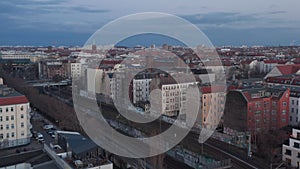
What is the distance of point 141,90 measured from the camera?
812 centimetres

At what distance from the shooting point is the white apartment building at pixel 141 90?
8.09 meters

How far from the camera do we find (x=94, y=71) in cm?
923

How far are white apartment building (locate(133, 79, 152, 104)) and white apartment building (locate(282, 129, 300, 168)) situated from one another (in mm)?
4206

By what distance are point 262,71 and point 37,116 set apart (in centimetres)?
941

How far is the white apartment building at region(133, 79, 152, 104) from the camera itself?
26.5 feet

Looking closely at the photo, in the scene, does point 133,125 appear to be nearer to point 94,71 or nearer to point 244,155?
point 244,155

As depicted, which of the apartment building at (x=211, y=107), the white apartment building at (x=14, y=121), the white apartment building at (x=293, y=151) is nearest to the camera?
the white apartment building at (x=293, y=151)

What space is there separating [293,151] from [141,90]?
4.46 m

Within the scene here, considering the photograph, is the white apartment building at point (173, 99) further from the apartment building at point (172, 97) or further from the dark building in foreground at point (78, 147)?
the dark building in foreground at point (78, 147)

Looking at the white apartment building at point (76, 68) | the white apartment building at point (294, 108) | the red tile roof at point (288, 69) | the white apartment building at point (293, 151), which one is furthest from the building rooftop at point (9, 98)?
the white apartment building at point (76, 68)

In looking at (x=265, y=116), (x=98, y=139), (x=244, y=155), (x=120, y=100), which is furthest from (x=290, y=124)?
(x=120, y=100)

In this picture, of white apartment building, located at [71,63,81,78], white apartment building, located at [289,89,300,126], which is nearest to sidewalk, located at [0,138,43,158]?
white apartment building, located at [289,89,300,126]

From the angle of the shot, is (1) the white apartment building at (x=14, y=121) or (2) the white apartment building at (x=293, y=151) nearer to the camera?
(2) the white apartment building at (x=293, y=151)

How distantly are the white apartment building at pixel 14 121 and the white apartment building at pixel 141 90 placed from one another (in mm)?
3323
